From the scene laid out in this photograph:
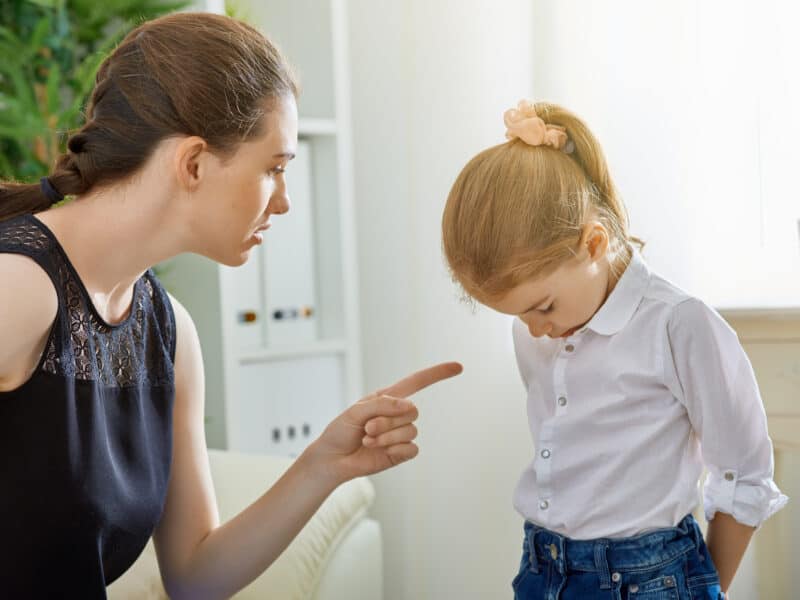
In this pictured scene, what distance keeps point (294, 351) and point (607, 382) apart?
131cm

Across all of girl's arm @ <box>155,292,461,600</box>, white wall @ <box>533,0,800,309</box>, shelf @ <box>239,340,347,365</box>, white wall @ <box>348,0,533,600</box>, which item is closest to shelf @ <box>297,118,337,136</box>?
white wall @ <box>348,0,533,600</box>

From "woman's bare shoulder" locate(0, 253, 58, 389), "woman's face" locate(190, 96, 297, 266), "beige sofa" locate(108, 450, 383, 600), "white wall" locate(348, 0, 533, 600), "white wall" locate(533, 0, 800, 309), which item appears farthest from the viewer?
"white wall" locate(348, 0, 533, 600)

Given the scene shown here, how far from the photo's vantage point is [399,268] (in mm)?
2482

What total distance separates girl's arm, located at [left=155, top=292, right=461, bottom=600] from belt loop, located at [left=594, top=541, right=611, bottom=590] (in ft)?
0.80

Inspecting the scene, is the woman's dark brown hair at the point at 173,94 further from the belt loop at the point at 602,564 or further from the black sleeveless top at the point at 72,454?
the belt loop at the point at 602,564

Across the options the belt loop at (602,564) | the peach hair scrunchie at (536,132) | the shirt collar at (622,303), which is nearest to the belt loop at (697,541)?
the belt loop at (602,564)

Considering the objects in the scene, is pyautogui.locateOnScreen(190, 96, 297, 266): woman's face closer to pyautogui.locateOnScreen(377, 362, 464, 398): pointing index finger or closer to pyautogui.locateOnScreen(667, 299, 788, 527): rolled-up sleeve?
pyautogui.locateOnScreen(377, 362, 464, 398): pointing index finger

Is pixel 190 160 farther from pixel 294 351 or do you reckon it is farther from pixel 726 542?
pixel 294 351

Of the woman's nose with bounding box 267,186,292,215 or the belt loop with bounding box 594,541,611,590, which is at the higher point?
the woman's nose with bounding box 267,186,292,215

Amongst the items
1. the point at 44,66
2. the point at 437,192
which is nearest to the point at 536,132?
the point at 437,192

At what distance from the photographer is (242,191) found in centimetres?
114

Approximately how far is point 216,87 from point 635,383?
58 centimetres

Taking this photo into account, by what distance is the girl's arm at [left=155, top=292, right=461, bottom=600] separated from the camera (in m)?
1.21

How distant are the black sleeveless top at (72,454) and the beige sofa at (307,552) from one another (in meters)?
0.20
